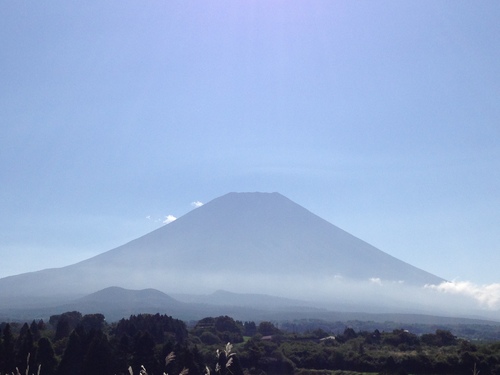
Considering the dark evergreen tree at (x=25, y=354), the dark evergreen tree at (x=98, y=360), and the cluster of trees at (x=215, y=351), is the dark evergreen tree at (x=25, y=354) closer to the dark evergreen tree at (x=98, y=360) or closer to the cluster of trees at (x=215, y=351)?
the cluster of trees at (x=215, y=351)

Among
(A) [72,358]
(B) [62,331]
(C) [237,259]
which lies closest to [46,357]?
(A) [72,358]

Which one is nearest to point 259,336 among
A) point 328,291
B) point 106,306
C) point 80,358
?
point 80,358

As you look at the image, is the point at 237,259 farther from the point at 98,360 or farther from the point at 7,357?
the point at 7,357

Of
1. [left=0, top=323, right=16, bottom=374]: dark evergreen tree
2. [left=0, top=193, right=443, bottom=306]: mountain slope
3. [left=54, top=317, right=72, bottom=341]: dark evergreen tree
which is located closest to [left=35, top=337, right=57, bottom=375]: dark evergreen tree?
[left=0, top=323, right=16, bottom=374]: dark evergreen tree

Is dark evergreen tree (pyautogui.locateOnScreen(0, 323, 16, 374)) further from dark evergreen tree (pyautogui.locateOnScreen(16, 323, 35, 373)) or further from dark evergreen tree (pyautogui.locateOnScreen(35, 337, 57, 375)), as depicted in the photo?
dark evergreen tree (pyautogui.locateOnScreen(35, 337, 57, 375))

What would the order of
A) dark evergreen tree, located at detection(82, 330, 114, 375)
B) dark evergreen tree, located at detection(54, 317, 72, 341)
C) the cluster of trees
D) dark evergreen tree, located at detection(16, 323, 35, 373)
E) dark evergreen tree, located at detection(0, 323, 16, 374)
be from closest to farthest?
dark evergreen tree, located at detection(0, 323, 16, 374) → dark evergreen tree, located at detection(16, 323, 35, 373) → dark evergreen tree, located at detection(82, 330, 114, 375) → the cluster of trees → dark evergreen tree, located at detection(54, 317, 72, 341)

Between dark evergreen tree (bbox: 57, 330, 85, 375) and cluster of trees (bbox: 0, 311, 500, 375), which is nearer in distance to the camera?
cluster of trees (bbox: 0, 311, 500, 375)

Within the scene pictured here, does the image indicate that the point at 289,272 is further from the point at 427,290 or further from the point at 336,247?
the point at 427,290
